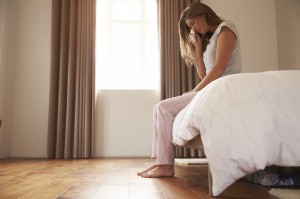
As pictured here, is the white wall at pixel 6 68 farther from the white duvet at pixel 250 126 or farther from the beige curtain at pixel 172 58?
the white duvet at pixel 250 126

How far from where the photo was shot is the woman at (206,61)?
1.59 m

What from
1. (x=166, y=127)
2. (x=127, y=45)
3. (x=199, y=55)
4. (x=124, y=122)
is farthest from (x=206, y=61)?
(x=127, y=45)

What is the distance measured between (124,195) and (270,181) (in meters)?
0.67

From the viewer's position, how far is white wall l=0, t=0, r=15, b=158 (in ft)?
11.1

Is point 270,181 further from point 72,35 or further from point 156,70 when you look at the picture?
point 72,35

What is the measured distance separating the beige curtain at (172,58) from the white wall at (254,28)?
594mm

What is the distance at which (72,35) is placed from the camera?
11.8ft

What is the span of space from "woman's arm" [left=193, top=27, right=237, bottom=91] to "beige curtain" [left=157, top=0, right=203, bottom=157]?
6.43 feet

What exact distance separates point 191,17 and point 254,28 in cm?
248

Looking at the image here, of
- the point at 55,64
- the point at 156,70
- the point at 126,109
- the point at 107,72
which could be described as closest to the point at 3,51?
the point at 55,64


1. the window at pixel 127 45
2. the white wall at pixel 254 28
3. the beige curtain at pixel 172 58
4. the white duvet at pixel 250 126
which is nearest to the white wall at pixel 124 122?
the window at pixel 127 45

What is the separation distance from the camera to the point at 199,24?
1812 mm

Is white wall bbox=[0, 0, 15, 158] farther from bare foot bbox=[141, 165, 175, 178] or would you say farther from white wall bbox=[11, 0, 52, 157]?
bare foot bbox=[141, 165, 175, 178]

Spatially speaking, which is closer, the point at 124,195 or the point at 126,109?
the point at 124,195
